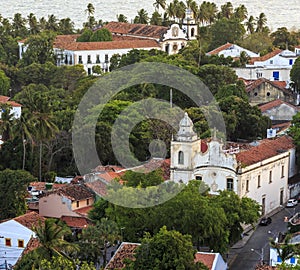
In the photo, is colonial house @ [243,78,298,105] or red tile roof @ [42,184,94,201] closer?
red tile roof @ [42,184,94,201]

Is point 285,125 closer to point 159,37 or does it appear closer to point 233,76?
point 233,76

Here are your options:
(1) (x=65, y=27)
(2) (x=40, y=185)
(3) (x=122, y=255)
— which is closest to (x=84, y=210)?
(2) (x=40, y=185)

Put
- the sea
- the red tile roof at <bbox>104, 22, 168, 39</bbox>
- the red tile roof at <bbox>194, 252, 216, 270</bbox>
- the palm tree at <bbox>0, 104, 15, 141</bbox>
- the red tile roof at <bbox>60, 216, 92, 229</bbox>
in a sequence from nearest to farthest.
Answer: the red tile roof at <bbox>194, 252, 216, 270</bbox>
the red tile roof at <bbox>60, 216, 92, 229</bbox>
the palm tree at <bbox>0, 104, 15, 141</bbox>
the red tile roof at <bbox>104, 22, 168, 39</bbox>
the sea

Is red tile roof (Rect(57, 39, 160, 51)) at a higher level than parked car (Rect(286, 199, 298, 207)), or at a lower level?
higher

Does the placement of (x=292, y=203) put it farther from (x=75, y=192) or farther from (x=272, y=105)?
(x=272, y=105)

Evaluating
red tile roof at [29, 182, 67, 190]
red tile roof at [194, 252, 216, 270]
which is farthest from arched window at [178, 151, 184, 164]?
red tile roof at [194, 252, 216, 270]

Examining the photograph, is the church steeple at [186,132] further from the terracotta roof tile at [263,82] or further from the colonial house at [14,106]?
the terracotta roof tile at [263,82]

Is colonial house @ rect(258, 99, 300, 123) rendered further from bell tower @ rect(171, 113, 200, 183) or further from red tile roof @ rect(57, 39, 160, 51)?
red tile roof @ rect(57, 39, 160, 51)
